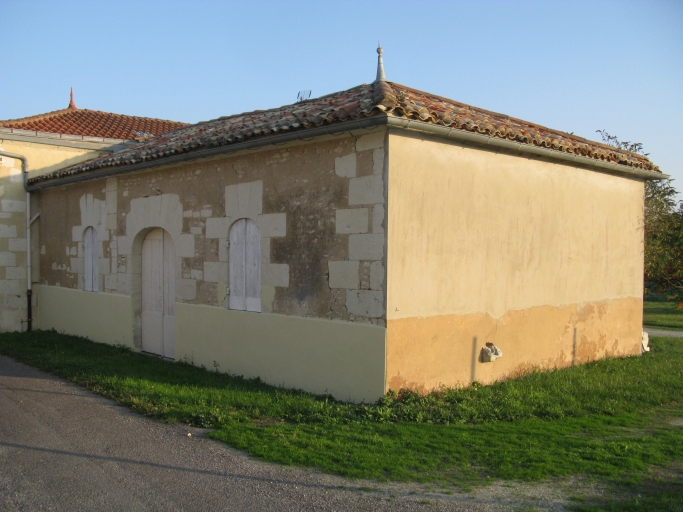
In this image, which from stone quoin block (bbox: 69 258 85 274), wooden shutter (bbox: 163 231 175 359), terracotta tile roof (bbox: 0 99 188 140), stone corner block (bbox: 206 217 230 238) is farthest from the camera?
terracotta tile roof (bbox: 0 99 188 140)

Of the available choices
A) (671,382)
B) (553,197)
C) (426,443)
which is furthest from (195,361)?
(671,382)

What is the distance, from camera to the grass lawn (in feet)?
16.1

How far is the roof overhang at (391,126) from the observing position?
21.3 feet

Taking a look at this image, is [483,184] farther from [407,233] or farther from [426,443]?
[426,443]

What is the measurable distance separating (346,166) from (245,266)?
7.56 feet

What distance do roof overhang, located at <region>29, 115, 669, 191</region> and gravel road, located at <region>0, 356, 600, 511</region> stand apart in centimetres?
347

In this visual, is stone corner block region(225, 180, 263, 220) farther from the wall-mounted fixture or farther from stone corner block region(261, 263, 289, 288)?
the wall-mounted fixture

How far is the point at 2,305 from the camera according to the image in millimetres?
12797

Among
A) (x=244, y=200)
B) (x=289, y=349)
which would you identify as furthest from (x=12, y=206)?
(x=289, y=349)

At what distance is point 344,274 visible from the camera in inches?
276

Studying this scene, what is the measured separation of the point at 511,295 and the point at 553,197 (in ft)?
5.69

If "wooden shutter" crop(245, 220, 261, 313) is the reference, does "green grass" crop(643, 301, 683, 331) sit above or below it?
below

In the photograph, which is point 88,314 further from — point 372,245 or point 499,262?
point 499,262

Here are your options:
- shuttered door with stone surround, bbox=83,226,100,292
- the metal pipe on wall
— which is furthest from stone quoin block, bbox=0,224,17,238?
shuttered door with stone surround, bbox=83,226,100,292
